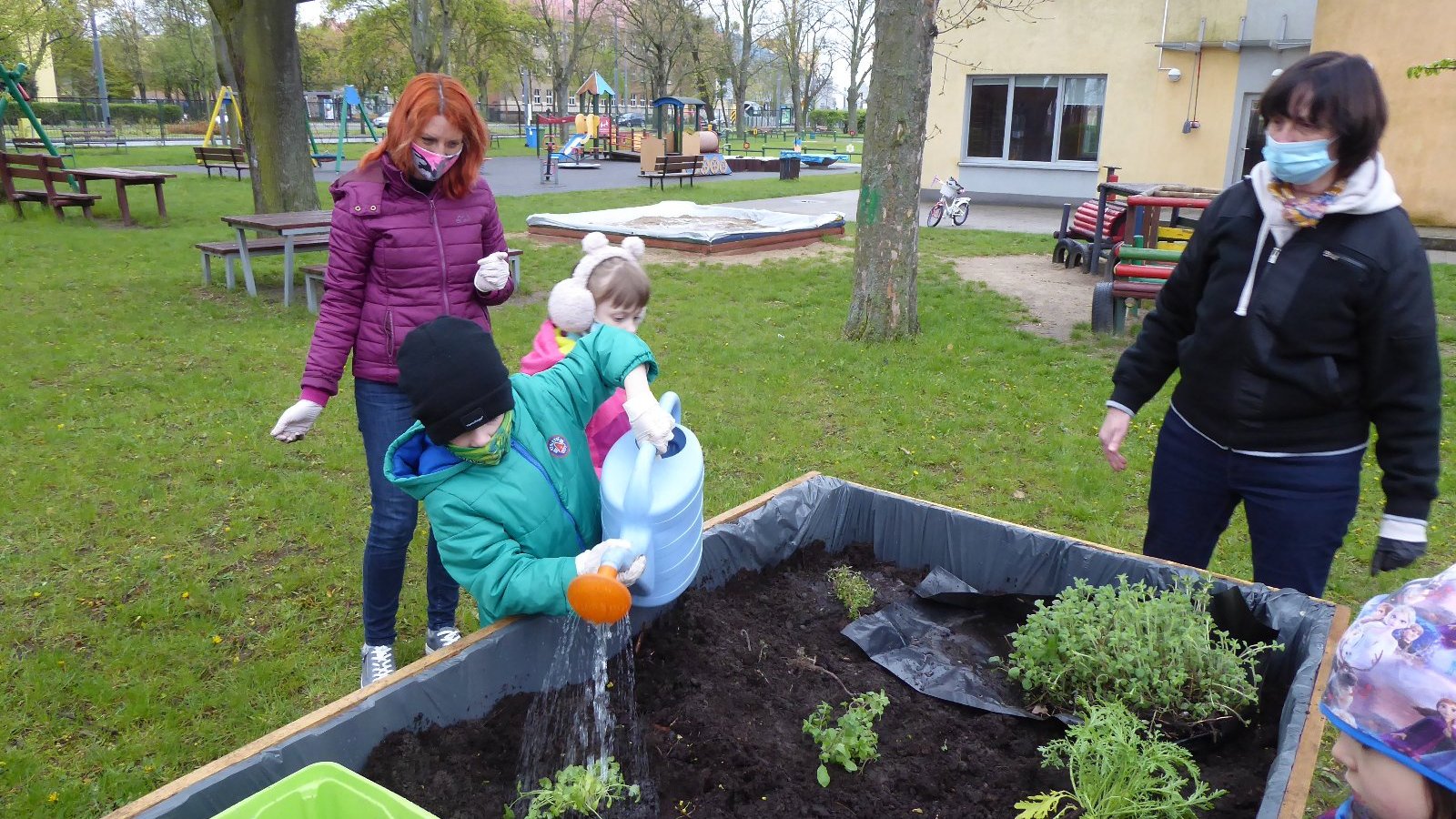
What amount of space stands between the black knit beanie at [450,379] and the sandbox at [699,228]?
937 centimetres

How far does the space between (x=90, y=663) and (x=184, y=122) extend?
45.1 meters

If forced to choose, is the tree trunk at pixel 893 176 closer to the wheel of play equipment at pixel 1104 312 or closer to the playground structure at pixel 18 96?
the wheel of play equipment at pixel 1104 312

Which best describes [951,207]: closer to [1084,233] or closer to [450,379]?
[1084,233]

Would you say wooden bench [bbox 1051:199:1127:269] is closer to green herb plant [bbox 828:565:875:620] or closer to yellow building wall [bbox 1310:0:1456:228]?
yellow building wall [bbox 1310:0:1456:228]

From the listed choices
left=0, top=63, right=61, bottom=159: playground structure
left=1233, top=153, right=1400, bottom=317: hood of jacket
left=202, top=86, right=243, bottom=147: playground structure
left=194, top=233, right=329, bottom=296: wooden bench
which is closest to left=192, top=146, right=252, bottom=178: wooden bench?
left=202, top=86, right=243, bottom=147: playground structure

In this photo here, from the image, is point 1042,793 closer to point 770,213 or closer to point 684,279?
point 684,279

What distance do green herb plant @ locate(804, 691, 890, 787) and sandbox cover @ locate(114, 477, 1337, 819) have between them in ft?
1.90

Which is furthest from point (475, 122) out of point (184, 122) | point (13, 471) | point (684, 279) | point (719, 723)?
point (184, 122)

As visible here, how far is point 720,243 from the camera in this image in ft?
36.8

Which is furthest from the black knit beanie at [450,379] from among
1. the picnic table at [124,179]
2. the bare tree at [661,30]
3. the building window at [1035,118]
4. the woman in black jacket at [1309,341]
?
the bare tree at [661,30]

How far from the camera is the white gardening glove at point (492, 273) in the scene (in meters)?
2.67

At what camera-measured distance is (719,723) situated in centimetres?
229

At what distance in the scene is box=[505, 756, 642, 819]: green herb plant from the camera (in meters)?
1.96

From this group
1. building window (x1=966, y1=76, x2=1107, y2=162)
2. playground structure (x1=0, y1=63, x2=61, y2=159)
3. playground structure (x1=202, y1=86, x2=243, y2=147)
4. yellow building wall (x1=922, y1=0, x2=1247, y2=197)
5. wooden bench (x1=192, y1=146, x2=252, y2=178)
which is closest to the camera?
playground structure (x1=0, y1=63, x2=61, y2=159)
